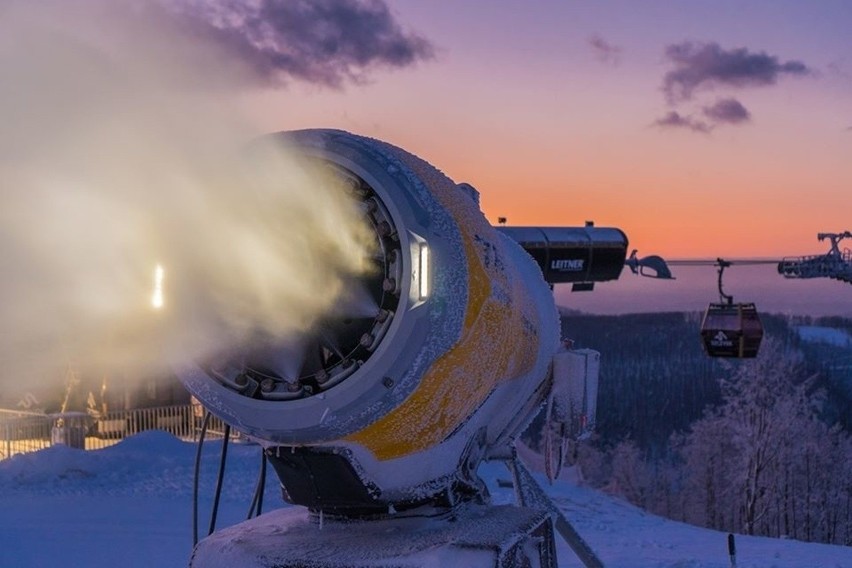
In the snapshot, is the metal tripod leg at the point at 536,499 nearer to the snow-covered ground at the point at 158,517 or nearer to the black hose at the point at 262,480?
the black hose at the point at 262,480

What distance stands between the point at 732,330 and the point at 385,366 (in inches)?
655

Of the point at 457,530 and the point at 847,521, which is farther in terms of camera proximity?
the point at 847,521

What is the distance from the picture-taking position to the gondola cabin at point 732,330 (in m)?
18.2

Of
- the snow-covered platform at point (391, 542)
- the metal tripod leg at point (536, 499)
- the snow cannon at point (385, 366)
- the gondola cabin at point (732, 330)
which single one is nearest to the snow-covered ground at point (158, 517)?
the gondola cabin at point (732, 330)

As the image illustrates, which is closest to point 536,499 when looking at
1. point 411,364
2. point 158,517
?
point 411,364

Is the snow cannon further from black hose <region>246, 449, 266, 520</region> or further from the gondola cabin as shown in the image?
the gondola cabin

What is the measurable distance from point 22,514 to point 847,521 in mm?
49121

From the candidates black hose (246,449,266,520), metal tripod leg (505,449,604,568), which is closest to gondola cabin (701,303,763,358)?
metal tripod leg (505,449,604,568)

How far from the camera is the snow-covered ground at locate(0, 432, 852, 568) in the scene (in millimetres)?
11148

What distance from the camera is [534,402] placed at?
4164 millimetres

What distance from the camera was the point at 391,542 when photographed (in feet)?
9.40

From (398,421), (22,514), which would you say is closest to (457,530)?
(398,421)

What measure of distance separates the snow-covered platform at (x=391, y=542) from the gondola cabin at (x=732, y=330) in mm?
15897

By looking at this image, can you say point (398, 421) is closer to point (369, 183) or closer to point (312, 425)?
point (312, 425)
